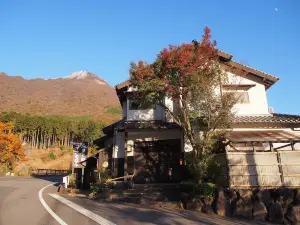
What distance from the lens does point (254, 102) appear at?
16141 millimetres

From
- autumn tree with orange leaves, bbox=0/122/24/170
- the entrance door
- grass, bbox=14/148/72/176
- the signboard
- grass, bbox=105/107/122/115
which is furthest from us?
grass, bbox=105/107/122/115

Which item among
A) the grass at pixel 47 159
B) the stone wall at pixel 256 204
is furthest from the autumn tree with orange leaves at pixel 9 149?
the stone wall at pixel 256 204

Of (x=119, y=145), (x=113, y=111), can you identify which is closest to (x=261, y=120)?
(x=119, y=145)

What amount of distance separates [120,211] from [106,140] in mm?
10637

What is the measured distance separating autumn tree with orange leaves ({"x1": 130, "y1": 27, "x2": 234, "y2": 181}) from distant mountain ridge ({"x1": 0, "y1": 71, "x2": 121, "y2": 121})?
80338mm

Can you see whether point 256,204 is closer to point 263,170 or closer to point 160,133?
point 263,170

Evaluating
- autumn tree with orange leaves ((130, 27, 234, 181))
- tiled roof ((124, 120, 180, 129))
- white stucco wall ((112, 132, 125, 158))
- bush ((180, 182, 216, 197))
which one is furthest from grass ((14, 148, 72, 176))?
bush ((180, 182, 216, 197))

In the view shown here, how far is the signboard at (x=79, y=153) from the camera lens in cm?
2025

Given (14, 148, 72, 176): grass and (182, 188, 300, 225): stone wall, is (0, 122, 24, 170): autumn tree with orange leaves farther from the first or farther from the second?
(182, 188, 300, 225): stone wall

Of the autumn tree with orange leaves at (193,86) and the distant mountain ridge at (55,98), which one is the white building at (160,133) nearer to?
the autumn tree with orange leaves at (193,86)

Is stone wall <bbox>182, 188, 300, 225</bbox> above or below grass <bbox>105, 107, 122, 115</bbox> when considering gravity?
below

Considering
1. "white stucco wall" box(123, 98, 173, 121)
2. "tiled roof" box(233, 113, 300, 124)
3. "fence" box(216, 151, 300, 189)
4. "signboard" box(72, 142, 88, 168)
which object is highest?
"white stucco wall" box(123, 98, 173, 121)

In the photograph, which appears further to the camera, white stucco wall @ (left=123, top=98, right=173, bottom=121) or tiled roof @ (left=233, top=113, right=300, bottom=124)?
white stucco wall @ (left=123, top=98, right=173, bottom=121)

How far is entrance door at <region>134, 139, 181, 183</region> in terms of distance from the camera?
53.0 ft
